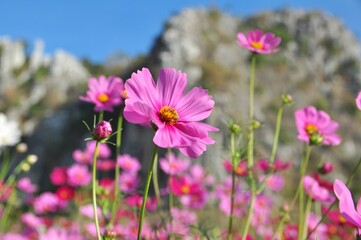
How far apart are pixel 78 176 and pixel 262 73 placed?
8954 mm

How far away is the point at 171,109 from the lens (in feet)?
1.53

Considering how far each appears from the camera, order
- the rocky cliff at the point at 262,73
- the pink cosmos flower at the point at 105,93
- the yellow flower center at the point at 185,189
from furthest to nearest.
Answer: the rocky cliff at the point at 262,73 → the yellow flower center at the point at 185,189 → the pink cosmos flower at the point at 105,93

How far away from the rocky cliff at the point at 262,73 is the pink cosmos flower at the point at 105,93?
5431mm

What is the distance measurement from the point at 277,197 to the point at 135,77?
21.9ft

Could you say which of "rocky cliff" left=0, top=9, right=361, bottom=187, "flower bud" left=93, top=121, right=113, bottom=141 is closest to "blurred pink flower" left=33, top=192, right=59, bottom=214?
"flower bud" left=93, top=121, right=113, bottom=141

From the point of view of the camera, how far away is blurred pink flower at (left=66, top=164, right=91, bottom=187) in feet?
4.96

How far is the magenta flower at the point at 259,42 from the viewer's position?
31.2 inches

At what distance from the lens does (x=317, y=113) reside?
0.79 metres

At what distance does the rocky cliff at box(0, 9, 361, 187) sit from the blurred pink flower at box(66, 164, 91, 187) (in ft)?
14.9

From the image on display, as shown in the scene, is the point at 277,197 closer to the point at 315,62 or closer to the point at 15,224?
the point at 15,224

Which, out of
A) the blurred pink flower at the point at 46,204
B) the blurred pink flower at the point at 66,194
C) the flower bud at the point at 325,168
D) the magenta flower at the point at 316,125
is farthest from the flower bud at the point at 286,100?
the blurred pink flower at the point at 46,204

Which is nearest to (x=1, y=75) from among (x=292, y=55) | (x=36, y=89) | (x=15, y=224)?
(x=36, y=89)

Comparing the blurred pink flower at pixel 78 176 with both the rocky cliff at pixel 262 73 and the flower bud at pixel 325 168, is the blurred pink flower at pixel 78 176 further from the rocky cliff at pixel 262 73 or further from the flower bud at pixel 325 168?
the rocky cliff at pixel 262 73

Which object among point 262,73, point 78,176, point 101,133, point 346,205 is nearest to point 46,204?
point 78,176
